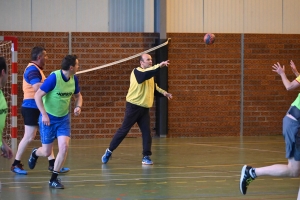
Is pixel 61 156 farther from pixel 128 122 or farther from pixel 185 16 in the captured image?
pixel 185 16

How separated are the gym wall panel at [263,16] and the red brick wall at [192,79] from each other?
34 centimetres

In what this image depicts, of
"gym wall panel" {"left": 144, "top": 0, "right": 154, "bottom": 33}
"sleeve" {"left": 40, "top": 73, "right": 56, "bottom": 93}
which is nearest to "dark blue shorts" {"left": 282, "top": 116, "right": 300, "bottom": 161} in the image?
"sleeve" {"left": 40, "top": 73, "right": 56, "bottom": 93}

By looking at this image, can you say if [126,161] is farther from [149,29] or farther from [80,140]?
[149,29]

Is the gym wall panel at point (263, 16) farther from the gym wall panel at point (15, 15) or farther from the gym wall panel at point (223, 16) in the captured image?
the gym wall panel at point (15, 15)

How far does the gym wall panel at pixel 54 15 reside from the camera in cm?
1972

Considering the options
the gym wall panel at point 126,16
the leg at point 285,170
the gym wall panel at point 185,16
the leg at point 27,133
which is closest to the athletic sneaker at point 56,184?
the leg at point 27,133

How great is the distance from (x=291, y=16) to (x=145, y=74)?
10.4m

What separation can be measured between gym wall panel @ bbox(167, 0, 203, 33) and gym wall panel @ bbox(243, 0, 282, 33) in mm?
1596

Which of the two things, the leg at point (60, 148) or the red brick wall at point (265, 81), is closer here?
the leg at point (60, 148)

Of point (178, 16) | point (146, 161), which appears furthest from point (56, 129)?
point (178, 16)

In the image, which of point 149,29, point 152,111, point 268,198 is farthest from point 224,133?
point 268,198

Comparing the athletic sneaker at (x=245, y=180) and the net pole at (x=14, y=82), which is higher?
the net pole at (x=14, y=82)

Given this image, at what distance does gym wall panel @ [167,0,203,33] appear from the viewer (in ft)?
68.0

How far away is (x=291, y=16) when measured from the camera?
2188 cm
